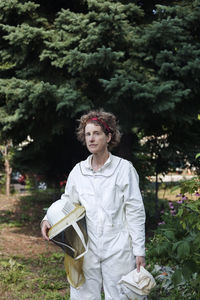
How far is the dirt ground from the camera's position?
17.3ft

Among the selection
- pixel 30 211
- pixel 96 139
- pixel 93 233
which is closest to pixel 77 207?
pixel 93 233

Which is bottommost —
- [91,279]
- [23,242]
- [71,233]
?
[23,242]

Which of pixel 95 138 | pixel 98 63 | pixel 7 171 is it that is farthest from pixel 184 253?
pixel 7 171

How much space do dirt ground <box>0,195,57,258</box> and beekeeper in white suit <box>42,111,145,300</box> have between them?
2.86 m

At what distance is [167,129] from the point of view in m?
6.54

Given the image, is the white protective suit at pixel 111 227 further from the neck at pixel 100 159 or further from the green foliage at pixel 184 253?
the green foliage at pixel 184 253

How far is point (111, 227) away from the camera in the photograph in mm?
2424

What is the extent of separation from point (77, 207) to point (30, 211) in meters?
5.97

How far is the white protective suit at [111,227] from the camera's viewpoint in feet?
7.91

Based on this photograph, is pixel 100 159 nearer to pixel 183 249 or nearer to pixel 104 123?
pixel 104 123

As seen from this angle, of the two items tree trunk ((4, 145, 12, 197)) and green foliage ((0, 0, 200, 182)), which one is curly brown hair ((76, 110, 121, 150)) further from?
tree trunk ((4, 145, 12, 197))

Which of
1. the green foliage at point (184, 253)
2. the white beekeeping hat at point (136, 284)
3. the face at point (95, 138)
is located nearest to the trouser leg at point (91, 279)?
the white beekeeping hat at point (136, 284)

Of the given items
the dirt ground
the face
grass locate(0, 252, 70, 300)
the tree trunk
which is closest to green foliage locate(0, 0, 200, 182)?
the dirt ground

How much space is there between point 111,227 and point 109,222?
0.03 meters
